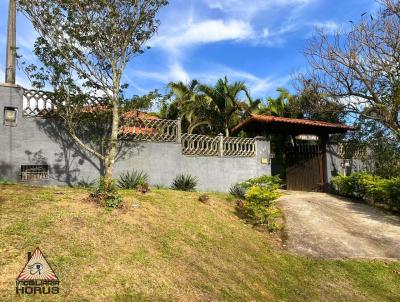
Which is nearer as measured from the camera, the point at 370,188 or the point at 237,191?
the point at 237,191

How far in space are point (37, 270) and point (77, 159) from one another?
6018mm

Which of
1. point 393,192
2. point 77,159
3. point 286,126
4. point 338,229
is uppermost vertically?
point 286,126

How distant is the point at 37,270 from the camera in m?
5.29

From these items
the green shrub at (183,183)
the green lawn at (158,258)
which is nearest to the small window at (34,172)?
the green lawn at (158,258)

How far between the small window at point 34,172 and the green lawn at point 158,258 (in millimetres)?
1456

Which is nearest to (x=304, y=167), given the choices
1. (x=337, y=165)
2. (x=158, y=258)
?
(x=337, y=165)

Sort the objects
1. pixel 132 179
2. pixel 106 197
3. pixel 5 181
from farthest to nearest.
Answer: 1. pixel 132 179
2. pixel 5 181
3. pixel 106 197

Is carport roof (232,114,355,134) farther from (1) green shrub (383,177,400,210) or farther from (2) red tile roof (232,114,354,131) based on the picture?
(1) green shrub (383,177,400,210)

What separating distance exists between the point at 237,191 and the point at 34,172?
641 centimetres

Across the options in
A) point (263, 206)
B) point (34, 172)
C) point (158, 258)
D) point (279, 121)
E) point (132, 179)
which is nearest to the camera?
point (158, 258)

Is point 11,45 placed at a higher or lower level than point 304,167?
higher

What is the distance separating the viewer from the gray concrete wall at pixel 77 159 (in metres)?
10.1

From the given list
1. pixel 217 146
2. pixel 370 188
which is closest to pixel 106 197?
pixel 217 146

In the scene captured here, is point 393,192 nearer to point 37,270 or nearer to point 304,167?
point 304,167
